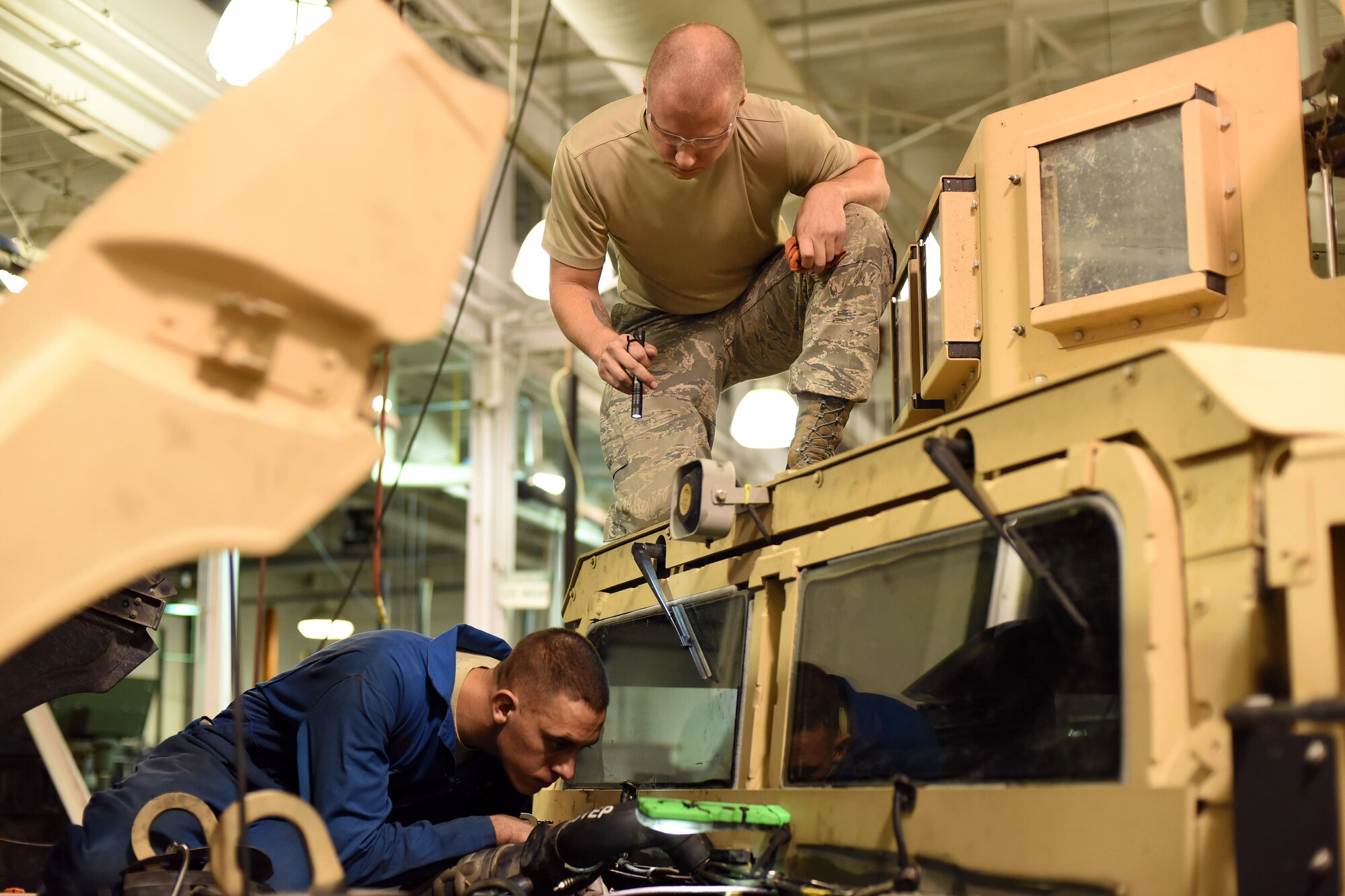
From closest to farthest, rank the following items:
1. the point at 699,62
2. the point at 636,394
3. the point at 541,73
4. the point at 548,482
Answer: the point at 699,62 → the point at 636,394 → the point at 541,73 → the point at 548,482

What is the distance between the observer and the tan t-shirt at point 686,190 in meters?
3.34

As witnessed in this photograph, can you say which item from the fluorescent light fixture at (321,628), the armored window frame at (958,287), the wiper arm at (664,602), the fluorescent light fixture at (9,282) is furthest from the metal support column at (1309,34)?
the fluorescent light fixture at (321,628)

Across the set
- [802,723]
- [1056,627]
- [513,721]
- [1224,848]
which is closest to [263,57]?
[513,721]

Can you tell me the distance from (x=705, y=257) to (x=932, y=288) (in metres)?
0.74

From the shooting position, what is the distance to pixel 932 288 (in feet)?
9.63

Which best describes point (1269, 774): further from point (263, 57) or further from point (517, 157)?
point (517, 157)

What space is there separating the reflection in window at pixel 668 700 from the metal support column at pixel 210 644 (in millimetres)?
4586

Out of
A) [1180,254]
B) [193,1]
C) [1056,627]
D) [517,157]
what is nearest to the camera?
[1056,627]

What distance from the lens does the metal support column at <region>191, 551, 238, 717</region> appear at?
723 centimetres

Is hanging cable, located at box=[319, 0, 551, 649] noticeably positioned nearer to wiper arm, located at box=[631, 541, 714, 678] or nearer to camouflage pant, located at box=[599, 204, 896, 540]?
camouflage pant, located at box=[599, 204, 896, 540]

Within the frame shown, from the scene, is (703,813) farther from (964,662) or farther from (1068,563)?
(1068,563)

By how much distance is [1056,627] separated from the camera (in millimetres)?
1786

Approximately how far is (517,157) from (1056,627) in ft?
23.3

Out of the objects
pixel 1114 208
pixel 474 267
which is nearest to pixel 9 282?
pixel 474 267
